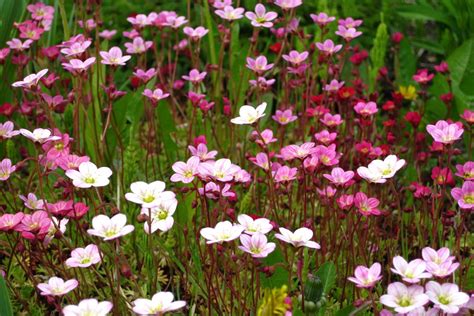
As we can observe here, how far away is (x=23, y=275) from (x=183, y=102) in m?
1.56

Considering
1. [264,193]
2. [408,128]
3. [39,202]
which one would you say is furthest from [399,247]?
[39,202]

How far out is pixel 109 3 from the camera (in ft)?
12.2

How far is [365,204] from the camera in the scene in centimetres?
188

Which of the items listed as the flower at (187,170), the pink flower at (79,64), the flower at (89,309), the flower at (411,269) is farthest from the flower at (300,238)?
the pink flower at (79,64)

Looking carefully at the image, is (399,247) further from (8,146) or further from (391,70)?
(391,70)

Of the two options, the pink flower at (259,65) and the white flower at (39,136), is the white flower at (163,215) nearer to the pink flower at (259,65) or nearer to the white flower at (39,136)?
the white flower at (39,136)

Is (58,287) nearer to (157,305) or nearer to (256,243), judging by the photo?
(157,305)

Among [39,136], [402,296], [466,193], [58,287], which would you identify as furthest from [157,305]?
[466,193]

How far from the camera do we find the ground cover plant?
1707 millimetres

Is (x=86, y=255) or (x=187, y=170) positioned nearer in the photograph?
(x=86, y=255)

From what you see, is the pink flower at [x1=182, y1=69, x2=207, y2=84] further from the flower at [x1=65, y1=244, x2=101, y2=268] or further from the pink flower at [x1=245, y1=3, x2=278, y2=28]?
the flower at [x1=65, y1=244, x2=101, y2=268]

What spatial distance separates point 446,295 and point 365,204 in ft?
1.31

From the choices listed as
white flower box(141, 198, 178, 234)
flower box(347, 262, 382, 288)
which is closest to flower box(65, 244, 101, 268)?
white flower box(141, 198, 178, 234)

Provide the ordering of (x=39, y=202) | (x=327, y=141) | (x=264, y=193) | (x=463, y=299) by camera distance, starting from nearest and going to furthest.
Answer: (x=463, y=299) < (x=39, y=202) < (x=327, y=141) < (x=264, y=193)
